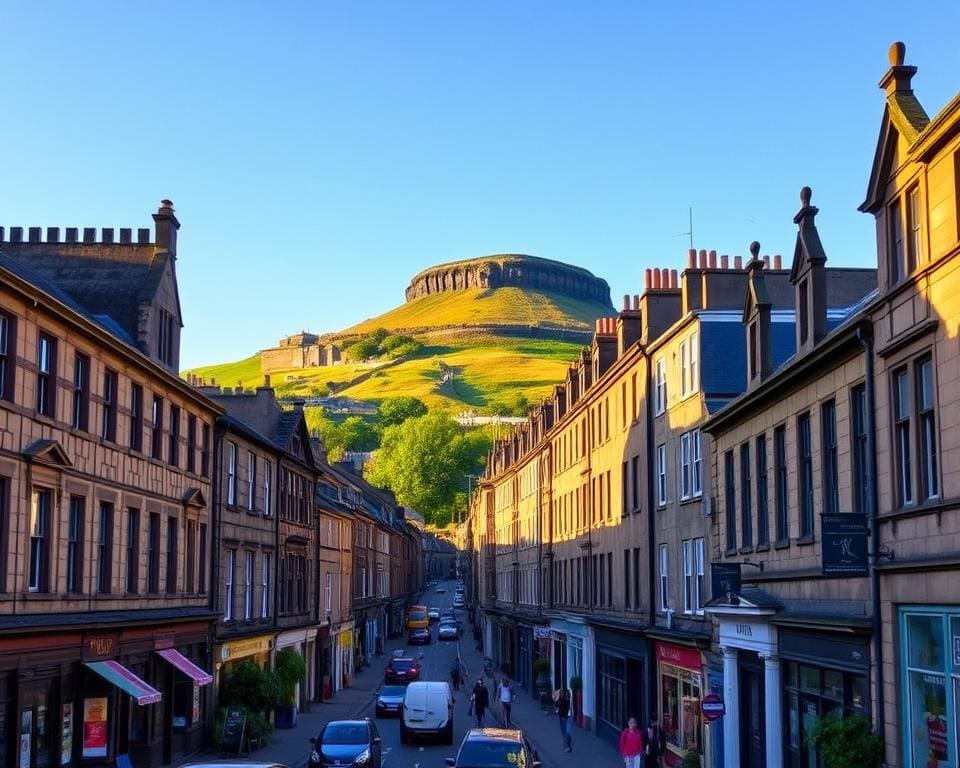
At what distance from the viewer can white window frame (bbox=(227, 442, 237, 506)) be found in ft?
127

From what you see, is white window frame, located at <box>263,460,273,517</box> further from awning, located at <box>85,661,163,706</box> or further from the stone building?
awning, located at <box>85,661,163,706</box>

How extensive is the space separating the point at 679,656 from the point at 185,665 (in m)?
12.9

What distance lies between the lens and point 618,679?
39219 mm

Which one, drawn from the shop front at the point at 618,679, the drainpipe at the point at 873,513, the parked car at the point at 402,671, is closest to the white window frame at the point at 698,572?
the shop front at the point at 618,679

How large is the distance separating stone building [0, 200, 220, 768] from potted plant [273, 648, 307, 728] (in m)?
6.54

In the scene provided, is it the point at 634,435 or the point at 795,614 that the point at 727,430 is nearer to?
the point at 795,614

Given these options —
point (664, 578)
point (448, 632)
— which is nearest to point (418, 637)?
point (448, 632)

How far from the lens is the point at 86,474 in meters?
26.5

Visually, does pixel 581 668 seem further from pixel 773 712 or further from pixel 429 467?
pixel 429 467

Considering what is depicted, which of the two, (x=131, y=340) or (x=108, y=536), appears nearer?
(x=108, y=536)

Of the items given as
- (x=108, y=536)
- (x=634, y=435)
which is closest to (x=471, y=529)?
(x=634, y=435)

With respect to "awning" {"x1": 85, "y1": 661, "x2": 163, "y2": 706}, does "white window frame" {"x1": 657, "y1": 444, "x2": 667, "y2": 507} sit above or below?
above

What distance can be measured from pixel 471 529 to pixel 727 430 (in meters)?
95.0

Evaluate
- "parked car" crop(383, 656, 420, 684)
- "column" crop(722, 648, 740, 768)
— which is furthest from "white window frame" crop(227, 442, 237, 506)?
"parked car" crop(383, 656, 420, 684)
